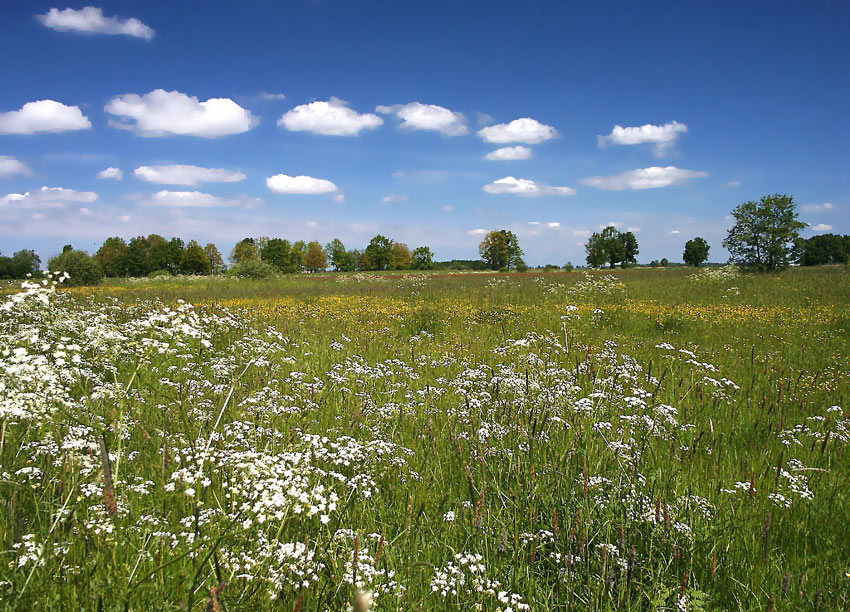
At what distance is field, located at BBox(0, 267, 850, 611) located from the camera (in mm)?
2213

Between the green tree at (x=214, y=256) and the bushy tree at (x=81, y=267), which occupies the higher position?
the green tree at (x=214, y=256)

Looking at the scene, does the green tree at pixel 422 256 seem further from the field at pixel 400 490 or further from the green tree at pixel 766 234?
the field at pixel 400 490

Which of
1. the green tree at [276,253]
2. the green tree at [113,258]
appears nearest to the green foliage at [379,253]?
the green tree at [276,253]

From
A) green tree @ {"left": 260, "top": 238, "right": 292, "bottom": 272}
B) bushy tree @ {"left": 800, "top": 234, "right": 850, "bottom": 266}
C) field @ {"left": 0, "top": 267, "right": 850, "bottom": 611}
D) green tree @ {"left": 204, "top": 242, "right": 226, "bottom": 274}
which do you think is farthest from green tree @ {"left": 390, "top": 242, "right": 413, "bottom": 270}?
field @ {"left": 0, "top": 267, "right": 850, "bottom": 611}

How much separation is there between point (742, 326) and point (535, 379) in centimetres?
952

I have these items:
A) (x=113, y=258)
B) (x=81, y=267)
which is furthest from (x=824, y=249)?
(x=113, y=258)

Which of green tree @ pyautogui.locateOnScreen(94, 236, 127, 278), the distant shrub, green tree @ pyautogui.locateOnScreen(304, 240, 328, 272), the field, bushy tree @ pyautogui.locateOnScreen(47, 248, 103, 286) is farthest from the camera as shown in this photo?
green tree @ pyautogui.locateOnScreen(304, 240, 328, 272)

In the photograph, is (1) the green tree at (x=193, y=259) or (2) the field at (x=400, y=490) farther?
(1) the green tree at (x=193, y=259)

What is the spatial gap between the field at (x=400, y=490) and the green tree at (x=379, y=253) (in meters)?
101

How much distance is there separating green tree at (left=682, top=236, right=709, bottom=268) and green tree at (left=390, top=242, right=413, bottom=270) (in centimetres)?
7427

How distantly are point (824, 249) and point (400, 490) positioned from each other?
465 feet

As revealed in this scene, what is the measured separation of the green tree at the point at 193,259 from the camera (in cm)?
9300

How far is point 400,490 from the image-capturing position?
3.52 metres

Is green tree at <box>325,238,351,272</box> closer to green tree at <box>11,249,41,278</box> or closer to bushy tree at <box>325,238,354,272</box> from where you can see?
bushy tree at <box>325,238,354,272</box>
